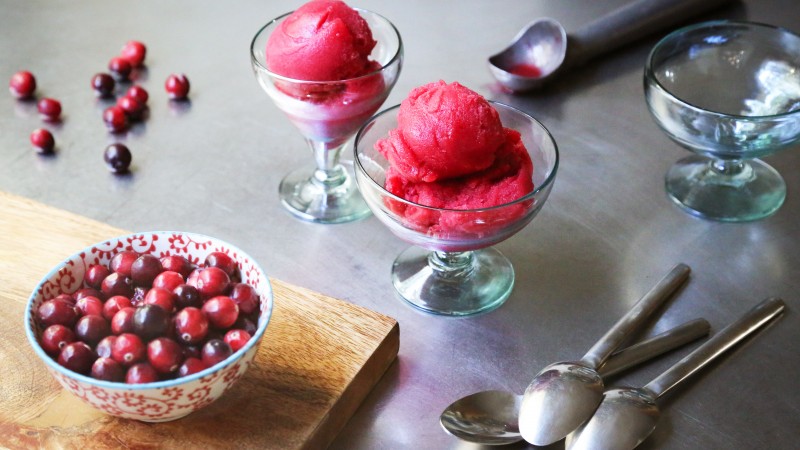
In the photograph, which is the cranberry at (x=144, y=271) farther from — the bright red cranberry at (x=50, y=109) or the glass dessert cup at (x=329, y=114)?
the bright red cranberry at (x=50, y=109)

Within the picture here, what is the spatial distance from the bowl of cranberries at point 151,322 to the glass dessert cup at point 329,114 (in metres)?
0.25

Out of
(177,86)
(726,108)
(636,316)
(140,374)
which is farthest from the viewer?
(177,86)

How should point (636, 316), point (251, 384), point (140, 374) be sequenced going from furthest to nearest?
point (636, 316) → point (251, 384) → point (140, 374)

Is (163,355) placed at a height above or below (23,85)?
above

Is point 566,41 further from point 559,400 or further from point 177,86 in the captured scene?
point 559,400

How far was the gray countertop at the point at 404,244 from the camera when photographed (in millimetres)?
811

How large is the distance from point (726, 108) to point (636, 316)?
40 cm

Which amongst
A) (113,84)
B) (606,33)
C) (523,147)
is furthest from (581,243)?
(113,84)

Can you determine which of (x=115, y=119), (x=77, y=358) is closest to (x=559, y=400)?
(x=77, y=358)

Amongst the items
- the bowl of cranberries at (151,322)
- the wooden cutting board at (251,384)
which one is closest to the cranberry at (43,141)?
the wooden cutting board at (251,384)

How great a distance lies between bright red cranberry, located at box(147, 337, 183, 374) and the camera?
25.7 inches

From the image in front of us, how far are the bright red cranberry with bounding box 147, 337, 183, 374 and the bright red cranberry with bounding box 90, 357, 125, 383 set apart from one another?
23mm

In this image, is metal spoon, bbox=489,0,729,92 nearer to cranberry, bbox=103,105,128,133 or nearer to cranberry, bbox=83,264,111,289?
cranberry, bbox=103,105,128,133

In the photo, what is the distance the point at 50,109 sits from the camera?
1.18 metres
